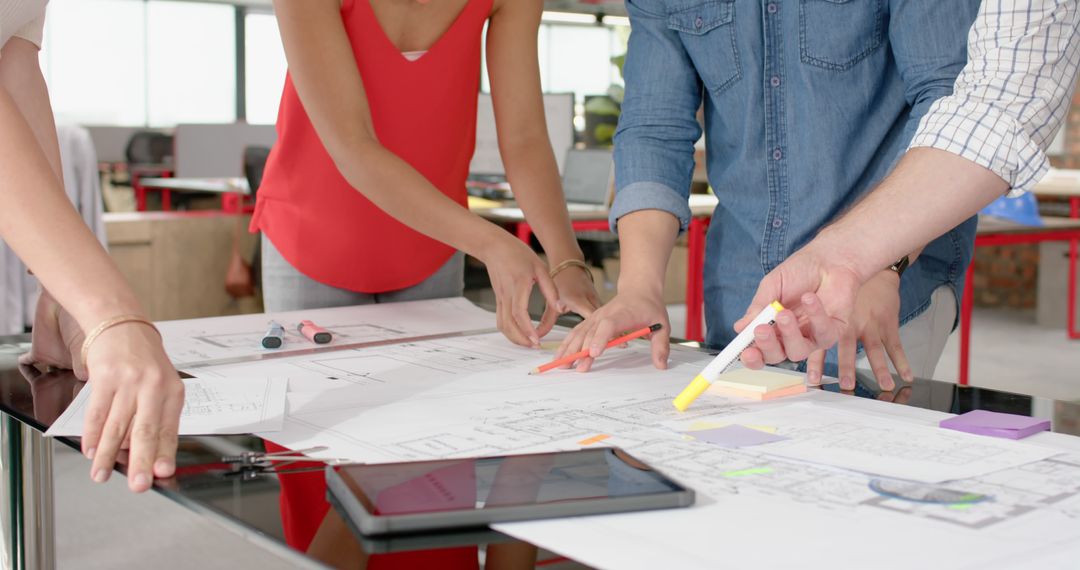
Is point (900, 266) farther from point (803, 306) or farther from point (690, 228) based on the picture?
point (690, 228)

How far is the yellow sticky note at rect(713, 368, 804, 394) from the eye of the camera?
104 cm

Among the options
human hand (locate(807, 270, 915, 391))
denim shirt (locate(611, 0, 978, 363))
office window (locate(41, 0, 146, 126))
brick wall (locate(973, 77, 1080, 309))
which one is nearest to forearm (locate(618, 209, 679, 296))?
denim shirt (locate(611, 0, 978, 363))

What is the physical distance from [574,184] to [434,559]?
14.4 ft

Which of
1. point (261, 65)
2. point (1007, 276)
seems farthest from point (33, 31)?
point (261, 65)

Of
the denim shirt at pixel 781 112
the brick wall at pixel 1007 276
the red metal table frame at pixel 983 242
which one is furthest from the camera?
the brick wall at pixel 1007 276

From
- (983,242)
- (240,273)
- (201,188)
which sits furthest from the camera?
(201,188)

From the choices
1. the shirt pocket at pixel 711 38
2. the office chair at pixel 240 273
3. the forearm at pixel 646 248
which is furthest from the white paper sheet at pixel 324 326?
the office chair at pixel 240 273

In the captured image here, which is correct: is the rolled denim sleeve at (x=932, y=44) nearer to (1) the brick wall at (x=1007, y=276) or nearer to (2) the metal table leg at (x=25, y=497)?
(2) the metal table leg at (x=25, y=497)

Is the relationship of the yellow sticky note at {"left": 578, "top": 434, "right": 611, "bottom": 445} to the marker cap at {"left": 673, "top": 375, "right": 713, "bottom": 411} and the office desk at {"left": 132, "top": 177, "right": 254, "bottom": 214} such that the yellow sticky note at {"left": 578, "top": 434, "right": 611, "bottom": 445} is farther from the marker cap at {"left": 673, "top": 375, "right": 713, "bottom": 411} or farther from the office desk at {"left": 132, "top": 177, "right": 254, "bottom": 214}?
the office desk at {"left": 132, "top": 177, "right": 254, "bottom": 214}

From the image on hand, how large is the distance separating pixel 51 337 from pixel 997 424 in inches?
34.9

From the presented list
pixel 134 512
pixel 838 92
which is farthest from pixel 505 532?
pixel 134 512

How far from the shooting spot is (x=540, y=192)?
1.60 m

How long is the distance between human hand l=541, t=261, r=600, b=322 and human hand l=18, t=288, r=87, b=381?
0.54 m

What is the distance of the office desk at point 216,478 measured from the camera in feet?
2.13
